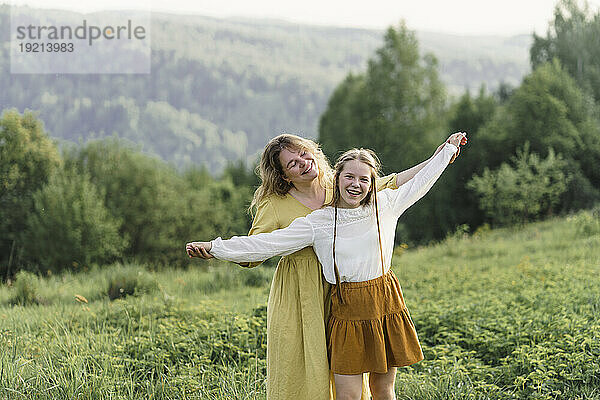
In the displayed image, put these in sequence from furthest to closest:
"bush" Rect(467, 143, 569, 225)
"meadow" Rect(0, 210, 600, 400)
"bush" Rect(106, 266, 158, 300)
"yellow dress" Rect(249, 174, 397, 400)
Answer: "bush" Rect(467, 143, 569, 225), "bush" Rect(106, 266, 158, 300), "meadow" Rect(0, 210, 600, 400), "yellow dress" Rect(249, 174, 397, 400)

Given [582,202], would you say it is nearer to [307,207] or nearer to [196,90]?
[307,207]

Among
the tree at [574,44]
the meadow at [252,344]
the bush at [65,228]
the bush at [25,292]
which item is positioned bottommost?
the bush at [65,228]

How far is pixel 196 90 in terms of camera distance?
6356 centimetres

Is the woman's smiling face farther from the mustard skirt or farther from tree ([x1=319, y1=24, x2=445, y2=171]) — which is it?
tree ([x1=319, y1=24, x2=445, y2=171])

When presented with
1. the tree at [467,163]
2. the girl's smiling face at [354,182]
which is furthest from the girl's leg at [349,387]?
the tree at [467,163]

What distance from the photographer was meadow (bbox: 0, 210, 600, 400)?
12.4 ft

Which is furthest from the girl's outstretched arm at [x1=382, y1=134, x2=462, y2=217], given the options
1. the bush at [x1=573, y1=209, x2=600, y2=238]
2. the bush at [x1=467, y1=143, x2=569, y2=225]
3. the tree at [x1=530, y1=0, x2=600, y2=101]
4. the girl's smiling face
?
the tree at [x1=530, y1=0, x2=600, y2=101]

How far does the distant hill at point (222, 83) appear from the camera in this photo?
154ft

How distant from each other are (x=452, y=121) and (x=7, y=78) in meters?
32.0

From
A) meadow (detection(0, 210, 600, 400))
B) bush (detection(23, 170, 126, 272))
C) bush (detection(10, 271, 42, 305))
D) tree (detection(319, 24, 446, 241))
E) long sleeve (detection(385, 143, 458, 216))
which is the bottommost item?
bush (detection(23, 170, 126, 272))

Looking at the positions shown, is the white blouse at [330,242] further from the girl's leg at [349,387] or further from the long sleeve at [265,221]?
the girl's leg at [349,387]

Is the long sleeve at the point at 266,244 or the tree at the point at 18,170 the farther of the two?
the tree at the point at 18,170

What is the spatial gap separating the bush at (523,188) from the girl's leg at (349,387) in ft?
55.7

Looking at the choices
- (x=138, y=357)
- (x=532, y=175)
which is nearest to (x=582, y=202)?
(x=532, y=175)
